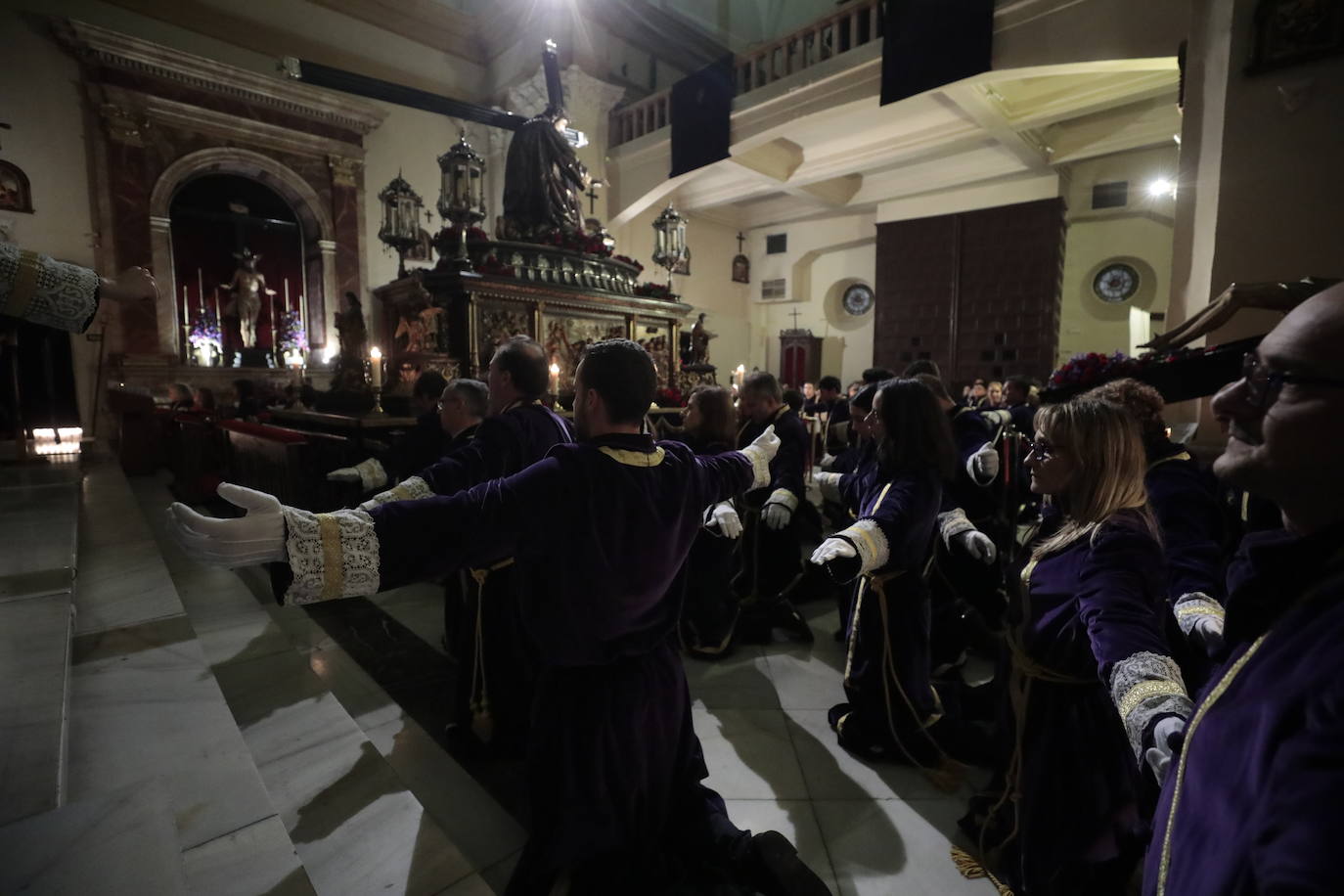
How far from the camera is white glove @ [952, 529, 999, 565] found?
2.63m

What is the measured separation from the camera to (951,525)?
115 inches

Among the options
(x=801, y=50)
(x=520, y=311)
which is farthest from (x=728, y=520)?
(x=801, y=50)

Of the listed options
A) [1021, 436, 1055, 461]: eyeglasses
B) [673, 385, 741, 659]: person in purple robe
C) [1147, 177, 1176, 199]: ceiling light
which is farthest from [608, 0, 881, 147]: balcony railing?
[1021, 436, 1055, 461]: eyeglasses

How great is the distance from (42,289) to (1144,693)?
9.71 feet

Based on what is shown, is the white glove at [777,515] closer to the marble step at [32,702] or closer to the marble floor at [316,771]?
the marble floor at [316,771]

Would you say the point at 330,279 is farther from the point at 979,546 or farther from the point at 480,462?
the point at 979,546

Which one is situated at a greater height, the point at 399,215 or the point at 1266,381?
the point at 399,215

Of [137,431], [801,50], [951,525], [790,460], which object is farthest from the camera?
[801,50]

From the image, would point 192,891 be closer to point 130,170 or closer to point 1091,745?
→ point 1091,745

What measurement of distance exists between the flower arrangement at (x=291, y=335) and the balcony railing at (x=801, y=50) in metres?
8.26

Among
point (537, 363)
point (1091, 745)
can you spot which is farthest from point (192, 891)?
point (1091, 745)

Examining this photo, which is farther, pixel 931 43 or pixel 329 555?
pixel 931 43

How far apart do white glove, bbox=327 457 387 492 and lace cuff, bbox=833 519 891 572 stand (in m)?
2.99

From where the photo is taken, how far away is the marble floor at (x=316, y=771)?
1.45m
